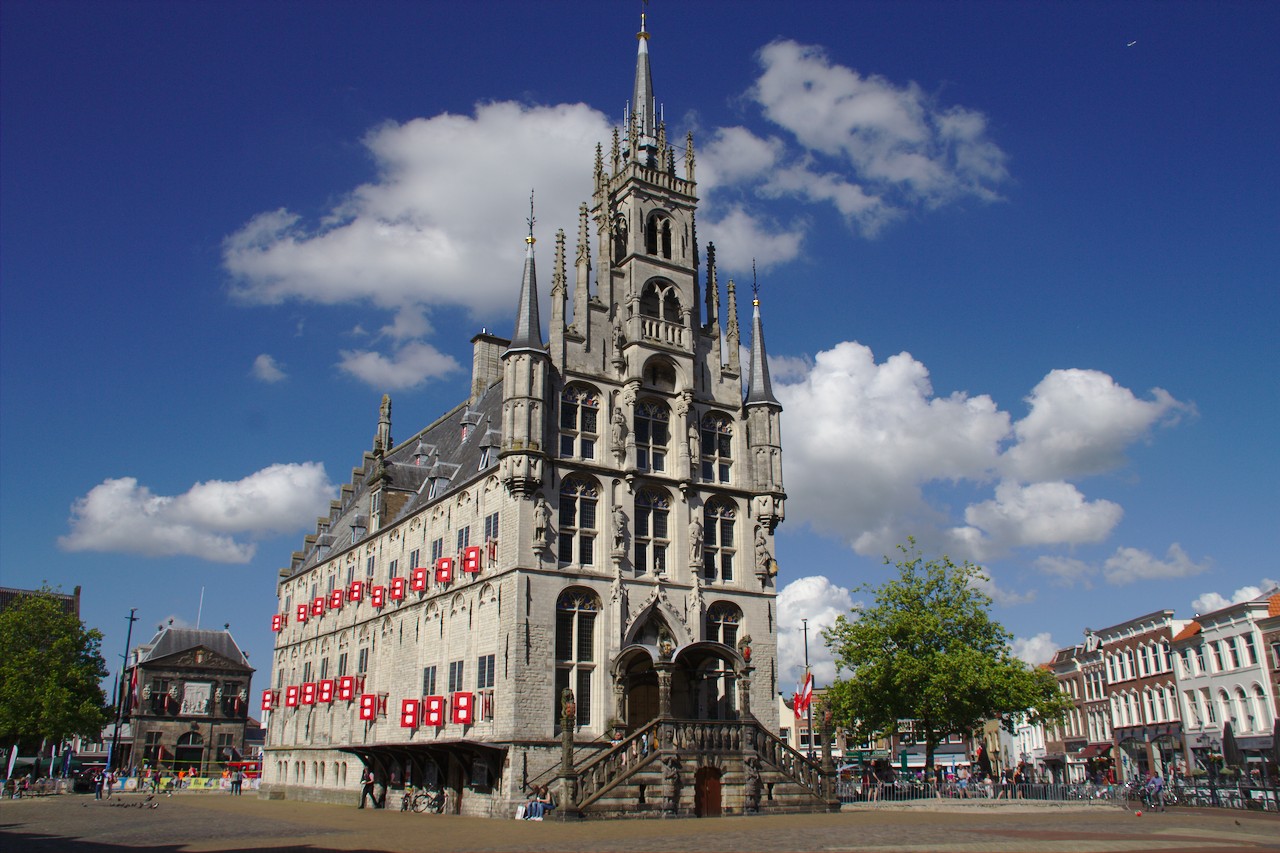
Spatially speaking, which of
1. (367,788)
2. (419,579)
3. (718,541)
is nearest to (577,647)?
(718,541)

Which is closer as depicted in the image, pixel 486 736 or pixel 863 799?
pixel 486 736

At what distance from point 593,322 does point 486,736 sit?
17206mm

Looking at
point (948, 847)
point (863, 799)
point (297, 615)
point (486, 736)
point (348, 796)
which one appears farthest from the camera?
point (297, 615)

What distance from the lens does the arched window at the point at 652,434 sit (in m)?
43.1

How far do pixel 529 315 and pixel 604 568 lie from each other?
34.5ft

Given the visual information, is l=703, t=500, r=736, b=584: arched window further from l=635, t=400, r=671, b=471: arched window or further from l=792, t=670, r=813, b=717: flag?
l=792, t=670, r=813, b=717: flag

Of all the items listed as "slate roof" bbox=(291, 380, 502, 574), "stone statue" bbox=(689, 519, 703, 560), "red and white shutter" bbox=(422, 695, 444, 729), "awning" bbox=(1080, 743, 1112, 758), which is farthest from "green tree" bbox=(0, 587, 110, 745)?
"awning" bbox=(1080, 743, 1112, 758)

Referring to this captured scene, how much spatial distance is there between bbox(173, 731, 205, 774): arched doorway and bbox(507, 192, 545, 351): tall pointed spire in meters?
62.9

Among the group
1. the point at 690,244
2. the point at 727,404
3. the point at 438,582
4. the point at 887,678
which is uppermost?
the point at 690,244

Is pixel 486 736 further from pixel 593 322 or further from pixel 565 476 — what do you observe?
pixel 593 322

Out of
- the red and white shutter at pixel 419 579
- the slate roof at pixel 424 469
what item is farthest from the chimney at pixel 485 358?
the red and white shutter at pixel 419 579

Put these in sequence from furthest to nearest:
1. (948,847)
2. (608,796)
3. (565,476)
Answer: (565,476), (608,796), (948,847)

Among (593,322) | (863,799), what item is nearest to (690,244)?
(593,322)

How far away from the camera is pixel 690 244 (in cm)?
4700
